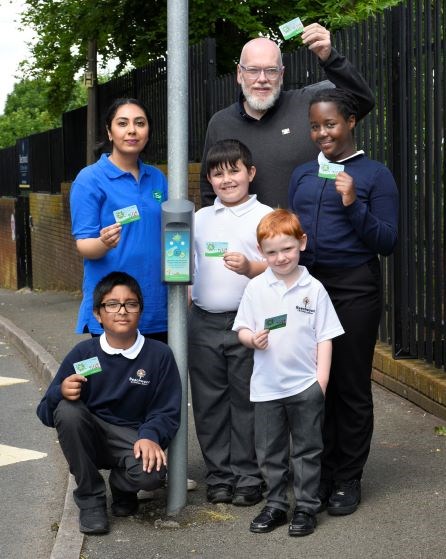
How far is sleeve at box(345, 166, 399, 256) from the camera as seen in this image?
192 inches

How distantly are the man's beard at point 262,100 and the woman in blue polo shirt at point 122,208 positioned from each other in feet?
1.63

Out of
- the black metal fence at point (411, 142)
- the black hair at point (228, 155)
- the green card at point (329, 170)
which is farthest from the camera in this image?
the black metal fence at point (411, 142)

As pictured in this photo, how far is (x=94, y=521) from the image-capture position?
514 centimetres

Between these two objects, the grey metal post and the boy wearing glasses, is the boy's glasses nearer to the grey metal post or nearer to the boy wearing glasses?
the boy wearing glasses

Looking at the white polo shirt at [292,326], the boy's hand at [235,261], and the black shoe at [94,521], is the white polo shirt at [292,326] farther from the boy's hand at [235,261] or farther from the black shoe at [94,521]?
the black shoe at [94,521]

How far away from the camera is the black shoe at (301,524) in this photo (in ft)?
16.1

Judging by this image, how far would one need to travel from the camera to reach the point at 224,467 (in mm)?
5512

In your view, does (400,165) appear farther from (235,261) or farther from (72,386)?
(72,386)

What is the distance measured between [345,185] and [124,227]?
1136 millimetres

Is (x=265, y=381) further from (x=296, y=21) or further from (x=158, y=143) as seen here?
(x=158, y=143)

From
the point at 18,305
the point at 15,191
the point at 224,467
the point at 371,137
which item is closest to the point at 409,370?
the point at 371,137

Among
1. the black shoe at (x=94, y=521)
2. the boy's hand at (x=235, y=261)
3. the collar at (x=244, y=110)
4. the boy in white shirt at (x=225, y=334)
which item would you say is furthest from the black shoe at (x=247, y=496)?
the collar at (x=244, y=110)

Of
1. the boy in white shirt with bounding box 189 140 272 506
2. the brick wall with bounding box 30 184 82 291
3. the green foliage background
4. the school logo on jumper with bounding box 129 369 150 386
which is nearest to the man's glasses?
the boy in white shirt with bounding box 189 140 272 506

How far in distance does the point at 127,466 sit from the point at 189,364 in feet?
2.19
